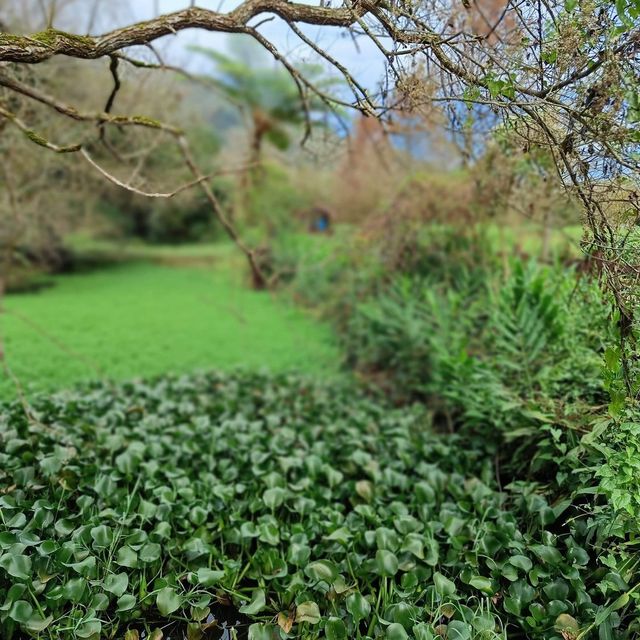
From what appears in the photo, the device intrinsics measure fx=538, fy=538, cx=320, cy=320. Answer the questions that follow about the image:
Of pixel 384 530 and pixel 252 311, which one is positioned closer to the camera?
pixel 384 530

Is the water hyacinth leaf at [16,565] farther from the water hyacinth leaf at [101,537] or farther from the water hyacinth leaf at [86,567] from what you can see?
the water hyacinth leaf at [101,537]

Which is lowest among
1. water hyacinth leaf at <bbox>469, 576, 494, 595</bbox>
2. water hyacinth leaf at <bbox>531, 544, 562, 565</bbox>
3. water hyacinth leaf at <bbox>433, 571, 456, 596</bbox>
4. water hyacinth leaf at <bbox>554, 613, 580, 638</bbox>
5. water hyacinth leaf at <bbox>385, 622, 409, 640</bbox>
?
water hyacinth leaf at <bbox>385, 622, 409, 640</bbox>

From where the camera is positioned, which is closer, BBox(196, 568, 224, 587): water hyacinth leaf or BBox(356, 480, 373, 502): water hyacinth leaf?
BBox(196, 568, 224, 587): water hyacinth leaf

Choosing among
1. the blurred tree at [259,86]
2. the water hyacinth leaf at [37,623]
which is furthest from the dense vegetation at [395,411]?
the blurred tree at [259,86]

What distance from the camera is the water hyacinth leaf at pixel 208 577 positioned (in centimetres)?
192

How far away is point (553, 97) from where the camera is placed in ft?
5.94

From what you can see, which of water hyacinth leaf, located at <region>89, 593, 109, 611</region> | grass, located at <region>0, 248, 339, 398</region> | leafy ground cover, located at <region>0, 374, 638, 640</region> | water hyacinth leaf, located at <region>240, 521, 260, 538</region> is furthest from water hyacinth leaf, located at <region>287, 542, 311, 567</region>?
grass, located at <region>0, 248, 339, 398</region>

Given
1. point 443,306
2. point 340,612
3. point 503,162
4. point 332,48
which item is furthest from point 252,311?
point 340,612

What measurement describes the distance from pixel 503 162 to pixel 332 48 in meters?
1.72

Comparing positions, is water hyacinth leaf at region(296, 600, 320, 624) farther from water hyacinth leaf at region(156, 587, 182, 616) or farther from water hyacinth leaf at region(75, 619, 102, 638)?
water hyacinth leaf at region(75, 619, 102, 638)

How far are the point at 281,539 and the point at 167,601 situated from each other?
0.55 meters

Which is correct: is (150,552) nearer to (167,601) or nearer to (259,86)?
(167,601)

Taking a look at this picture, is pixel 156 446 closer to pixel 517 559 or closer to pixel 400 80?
pixel 517 559

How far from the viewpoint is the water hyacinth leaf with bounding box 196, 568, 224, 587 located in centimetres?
192
